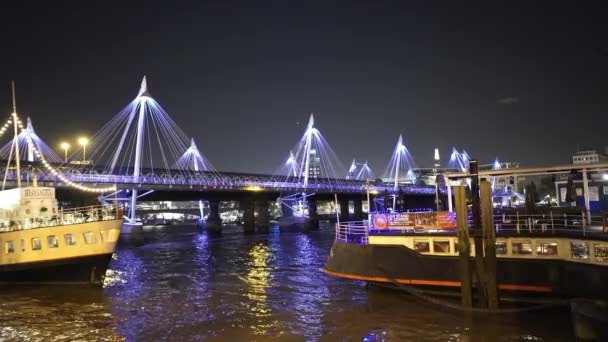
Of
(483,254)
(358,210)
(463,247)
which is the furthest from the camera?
(358,210)

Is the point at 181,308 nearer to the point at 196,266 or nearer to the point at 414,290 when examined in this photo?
the point at 414,290

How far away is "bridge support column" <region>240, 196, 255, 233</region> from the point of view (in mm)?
104188

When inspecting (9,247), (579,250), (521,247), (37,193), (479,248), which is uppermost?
(37,193)

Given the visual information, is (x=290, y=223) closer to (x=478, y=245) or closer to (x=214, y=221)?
(x=214, y=221)

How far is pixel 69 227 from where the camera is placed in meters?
31.3

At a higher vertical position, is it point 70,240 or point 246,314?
point 70,240

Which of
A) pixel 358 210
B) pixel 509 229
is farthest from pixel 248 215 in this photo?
pixel 509 229

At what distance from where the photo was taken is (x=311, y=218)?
114312 millimetres

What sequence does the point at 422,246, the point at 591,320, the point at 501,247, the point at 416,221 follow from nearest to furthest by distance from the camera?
1. the point at 591,320
2. the point at 501,247
3. the point at 422,246
4. the point at 416,221

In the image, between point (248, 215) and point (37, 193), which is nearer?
point (37, 193)

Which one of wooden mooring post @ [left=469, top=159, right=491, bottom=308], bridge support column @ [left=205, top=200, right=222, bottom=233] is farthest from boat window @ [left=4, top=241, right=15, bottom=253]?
bridge support column @ [left=205, top=200, right=222, bottom=233]

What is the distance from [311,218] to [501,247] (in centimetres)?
9227

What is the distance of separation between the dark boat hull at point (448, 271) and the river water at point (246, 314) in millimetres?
1148

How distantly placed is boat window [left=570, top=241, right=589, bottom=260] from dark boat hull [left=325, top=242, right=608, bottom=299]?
51 cm
